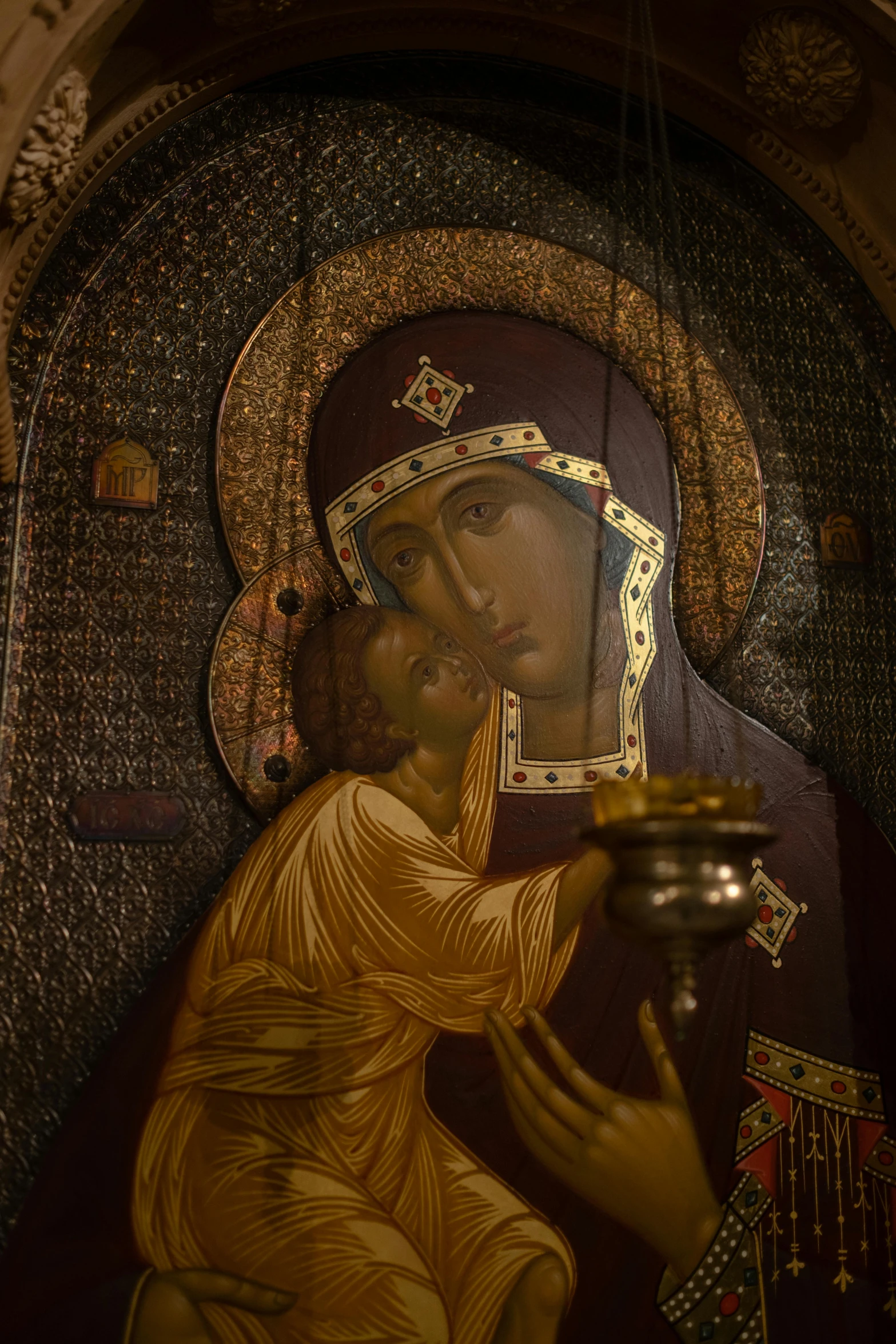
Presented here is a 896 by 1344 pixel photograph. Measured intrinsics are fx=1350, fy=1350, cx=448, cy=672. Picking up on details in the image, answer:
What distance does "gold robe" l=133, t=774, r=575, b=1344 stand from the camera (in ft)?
9.87

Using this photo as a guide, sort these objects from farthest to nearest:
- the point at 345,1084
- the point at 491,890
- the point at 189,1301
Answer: the point at 491,890
the point at 345,1084
the point at 189,1301

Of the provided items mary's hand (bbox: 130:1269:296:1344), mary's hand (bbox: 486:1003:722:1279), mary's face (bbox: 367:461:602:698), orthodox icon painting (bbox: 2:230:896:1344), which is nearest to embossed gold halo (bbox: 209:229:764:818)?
orthodox icon painting (bbox: 2:230:896:1344)

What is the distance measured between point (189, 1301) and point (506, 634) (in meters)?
1.74

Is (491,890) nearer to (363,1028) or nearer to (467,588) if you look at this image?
(363,1028)

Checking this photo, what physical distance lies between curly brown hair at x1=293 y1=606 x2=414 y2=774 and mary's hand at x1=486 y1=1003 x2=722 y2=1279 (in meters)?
0.71

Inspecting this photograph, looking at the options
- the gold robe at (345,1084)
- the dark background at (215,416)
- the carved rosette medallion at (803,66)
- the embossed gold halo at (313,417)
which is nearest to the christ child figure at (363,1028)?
the gold robe at (345,1084)

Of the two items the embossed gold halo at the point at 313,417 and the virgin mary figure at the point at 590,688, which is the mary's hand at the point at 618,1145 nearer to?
the virgin mary figure at the point at 590,688

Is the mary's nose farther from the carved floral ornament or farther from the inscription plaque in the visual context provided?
the carved floral ornament

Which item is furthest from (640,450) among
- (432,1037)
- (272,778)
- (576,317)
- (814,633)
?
(432,1037)

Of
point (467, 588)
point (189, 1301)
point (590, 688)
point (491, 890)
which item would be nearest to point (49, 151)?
point (467, 588)

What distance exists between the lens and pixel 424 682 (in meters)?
3.46

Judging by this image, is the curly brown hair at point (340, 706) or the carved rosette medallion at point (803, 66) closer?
the curly brown hair at point (340, 706)

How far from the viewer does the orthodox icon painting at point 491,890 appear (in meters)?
3.09

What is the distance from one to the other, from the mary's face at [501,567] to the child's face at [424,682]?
44 millimetres
